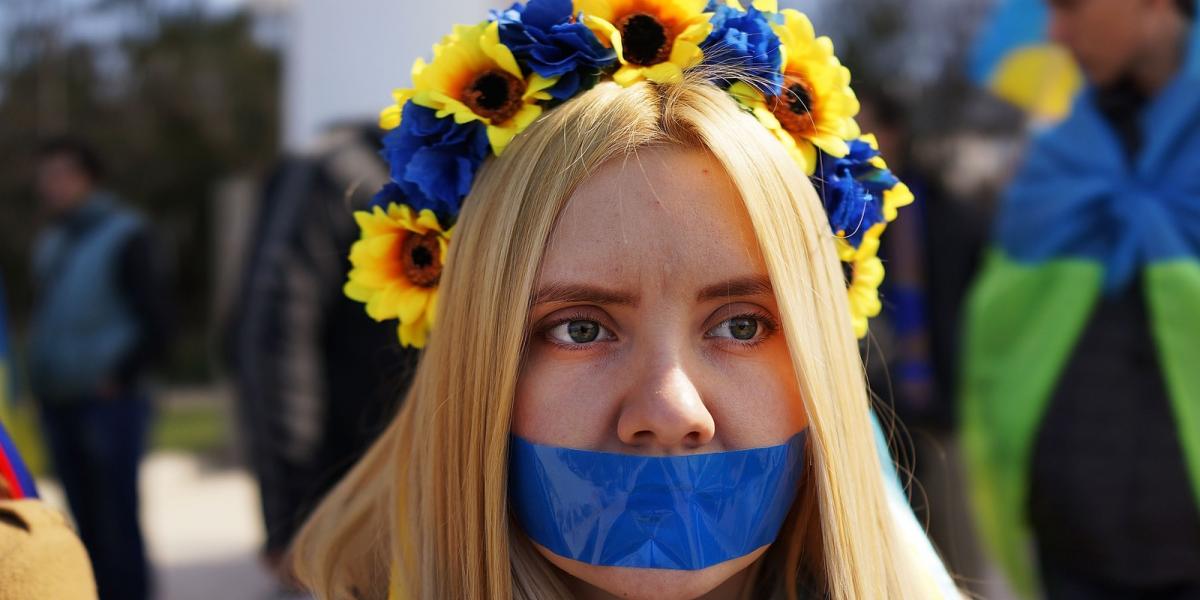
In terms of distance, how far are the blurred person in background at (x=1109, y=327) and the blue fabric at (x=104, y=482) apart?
3.16 meters

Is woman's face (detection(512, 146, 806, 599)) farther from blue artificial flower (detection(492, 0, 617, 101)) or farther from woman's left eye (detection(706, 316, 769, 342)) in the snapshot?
blue artificial flower (detection(492, 0, 617, 101))

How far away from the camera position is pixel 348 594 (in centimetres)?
155

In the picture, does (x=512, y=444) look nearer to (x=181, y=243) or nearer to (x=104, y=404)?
(x=104, y=404)

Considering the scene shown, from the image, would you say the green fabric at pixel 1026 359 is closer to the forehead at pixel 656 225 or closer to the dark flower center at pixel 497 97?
the forehead at pixel 656 225

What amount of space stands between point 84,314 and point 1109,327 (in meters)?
3.57

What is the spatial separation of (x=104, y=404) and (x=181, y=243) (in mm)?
10664

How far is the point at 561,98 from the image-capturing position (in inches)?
59.7

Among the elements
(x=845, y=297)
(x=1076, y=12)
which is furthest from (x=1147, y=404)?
(x=845, y=297)

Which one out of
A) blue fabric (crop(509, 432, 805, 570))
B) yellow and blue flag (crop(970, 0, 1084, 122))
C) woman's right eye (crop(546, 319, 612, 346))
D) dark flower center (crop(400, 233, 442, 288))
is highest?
yellow and blue flag (crop(970, 0, 1084, 122))

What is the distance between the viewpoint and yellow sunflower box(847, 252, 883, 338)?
5.44 ft

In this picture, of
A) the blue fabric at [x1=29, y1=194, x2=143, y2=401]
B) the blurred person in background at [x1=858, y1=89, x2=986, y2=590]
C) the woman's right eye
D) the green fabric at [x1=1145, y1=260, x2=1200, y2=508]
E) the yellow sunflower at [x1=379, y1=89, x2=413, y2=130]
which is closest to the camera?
the woman's right eye

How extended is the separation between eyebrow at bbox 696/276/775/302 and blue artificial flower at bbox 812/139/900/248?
20 cm

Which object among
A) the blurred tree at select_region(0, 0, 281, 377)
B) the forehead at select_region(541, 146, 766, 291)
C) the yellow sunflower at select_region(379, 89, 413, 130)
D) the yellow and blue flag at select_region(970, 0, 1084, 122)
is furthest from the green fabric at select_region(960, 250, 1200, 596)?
the blurred tree at select_region(0, 0, 281, 377)

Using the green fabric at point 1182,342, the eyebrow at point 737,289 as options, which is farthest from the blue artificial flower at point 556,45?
the green fabric at point 1182,342
